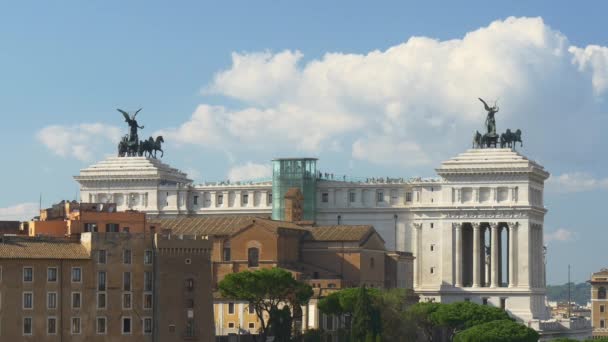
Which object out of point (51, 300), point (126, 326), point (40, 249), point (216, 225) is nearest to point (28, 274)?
point (40, 249)

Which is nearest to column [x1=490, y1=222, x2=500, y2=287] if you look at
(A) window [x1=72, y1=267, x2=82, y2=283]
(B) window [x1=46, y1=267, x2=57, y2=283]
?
(A) window [x1=72, y1=267, x2=82, y2=283]

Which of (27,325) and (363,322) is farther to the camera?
Result: (363,322)

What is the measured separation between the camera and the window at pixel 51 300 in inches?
5423

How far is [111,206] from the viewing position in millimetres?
159875

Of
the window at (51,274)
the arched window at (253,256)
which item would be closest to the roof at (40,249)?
the window at (51,274)

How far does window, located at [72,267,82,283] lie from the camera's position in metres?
140

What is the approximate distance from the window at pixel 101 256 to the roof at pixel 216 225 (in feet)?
104

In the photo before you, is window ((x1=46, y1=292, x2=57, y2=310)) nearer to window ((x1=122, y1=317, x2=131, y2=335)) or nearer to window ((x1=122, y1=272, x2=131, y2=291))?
window ((x1=122, y1=317, x2=131, y2=335))

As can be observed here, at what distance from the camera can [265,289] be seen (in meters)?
158

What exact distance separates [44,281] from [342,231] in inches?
1917

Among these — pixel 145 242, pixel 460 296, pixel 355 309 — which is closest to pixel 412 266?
pixel 460 296

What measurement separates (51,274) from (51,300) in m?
2.07

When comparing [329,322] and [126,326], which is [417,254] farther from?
[126,326]

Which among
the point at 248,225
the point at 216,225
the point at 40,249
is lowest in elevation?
the point at 40,249
